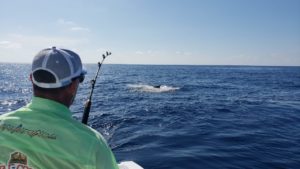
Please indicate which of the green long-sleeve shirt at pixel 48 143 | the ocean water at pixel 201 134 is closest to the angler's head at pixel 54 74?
the green long-sleeve shirt at pixel 48 143

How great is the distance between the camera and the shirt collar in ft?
7.48

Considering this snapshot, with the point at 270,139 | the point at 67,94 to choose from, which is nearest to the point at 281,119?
the point at 270,139

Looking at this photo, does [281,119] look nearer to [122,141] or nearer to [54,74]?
[122,141]

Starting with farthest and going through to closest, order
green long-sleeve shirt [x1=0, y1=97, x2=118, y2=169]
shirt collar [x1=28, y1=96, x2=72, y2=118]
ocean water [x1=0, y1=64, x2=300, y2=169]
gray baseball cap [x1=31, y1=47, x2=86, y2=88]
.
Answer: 1. ocean water [x1=0, y1=64, x2=300, y2=169]
2. gray baseball cap [x1=31, y1=47, x2=86, y2=88]
3. shirt collar [x1=28, y1=96, x2=72, y2=118]
4. green long-sleeve shirt [x1=0, y1=97, x2=118, y2=169]

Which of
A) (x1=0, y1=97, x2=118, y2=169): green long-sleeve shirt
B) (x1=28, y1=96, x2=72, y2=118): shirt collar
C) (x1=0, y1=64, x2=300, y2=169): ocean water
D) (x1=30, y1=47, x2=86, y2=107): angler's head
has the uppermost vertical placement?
(x1=30, y1=47, x2=86, y2=107): angler's head

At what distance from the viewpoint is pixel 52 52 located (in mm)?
2467

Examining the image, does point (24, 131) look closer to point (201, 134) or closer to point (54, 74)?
point (54, 74)

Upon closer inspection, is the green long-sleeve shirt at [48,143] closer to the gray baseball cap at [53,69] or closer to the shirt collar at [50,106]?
the shirt collar at [50,106]

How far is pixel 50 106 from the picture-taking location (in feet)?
7.58

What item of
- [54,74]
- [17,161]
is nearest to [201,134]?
[54,74]

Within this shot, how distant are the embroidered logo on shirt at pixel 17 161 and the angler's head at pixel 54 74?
19.0 inches

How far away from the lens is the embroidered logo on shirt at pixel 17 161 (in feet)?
7.11

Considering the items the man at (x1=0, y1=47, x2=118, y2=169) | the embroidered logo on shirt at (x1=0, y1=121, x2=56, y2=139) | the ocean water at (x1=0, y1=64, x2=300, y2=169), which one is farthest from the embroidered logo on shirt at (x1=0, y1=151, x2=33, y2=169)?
the ocean water at (x1=0, y1=64, x2=300, y2=169)

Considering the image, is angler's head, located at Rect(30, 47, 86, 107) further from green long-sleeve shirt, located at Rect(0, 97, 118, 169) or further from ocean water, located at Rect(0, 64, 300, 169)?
ocean water, located at Rect(0, 64, 300, 169)
